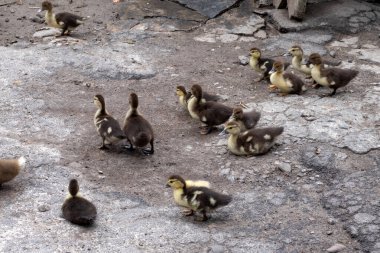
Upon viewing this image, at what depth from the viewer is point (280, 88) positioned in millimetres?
8375

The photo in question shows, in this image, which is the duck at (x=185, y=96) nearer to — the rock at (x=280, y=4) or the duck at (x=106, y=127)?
the duck at (x=106, y=127)

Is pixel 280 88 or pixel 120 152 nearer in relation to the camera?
pixel 120 152

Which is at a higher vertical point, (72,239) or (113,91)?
(72,239)

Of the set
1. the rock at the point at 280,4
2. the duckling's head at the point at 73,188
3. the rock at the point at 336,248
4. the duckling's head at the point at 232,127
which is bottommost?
the rock at the point at 280,4

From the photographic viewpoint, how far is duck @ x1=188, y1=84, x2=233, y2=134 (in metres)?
7.64

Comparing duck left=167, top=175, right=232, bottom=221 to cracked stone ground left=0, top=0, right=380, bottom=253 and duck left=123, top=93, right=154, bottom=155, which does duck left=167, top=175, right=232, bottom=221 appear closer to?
cracked stone ground left=0, top=0, right=380, bottom=253

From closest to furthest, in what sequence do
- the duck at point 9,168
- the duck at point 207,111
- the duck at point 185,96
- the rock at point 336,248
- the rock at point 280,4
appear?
the rock at point 336,248 < the duck at point 9,168 < the duck at point 207,111 < the duck at point 185,96 < the rock at point 280,4

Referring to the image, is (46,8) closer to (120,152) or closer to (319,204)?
(120,152)

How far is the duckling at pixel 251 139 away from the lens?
7.03 m

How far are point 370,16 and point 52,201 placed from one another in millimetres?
6122

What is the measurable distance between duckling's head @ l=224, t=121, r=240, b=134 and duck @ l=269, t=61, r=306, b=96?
4.48 ft

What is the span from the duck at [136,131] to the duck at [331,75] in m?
2.24

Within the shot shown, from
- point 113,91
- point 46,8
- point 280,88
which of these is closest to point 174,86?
point 113,91

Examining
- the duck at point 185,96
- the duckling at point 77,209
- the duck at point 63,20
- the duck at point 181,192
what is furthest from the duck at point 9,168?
the duck at point 63,20
